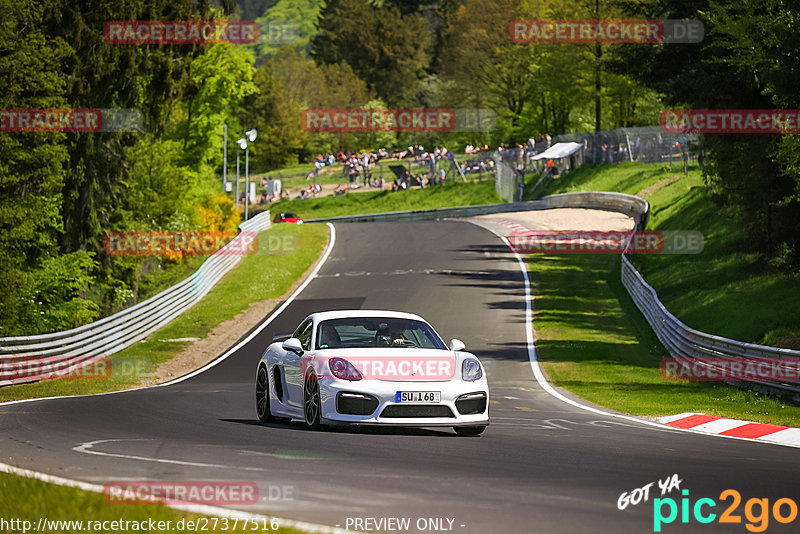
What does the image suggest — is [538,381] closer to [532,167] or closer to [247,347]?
[247,347]

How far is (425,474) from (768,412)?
11.4m

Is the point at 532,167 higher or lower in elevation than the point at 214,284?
higher

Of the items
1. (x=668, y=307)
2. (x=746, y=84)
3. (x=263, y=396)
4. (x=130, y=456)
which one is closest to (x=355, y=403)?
(x=263, y=396)

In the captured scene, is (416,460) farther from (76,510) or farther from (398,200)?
(398,200)

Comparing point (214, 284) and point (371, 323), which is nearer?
point (371, 323)

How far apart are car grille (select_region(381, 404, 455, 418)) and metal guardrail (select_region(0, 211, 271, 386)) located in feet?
49.1

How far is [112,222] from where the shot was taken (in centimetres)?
4753

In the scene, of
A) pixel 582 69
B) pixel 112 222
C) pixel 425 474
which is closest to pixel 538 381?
pixel 425 474

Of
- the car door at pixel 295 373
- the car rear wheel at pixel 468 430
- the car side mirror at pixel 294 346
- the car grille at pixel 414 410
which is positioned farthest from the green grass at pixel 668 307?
the car side mirror at pixel 294 346

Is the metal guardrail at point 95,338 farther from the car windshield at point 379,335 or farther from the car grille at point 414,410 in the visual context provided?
the car grille at point 414,410

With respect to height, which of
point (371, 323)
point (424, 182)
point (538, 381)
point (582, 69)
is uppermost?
point (582, 69)

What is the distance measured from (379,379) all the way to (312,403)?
860mm

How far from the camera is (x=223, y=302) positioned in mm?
41312

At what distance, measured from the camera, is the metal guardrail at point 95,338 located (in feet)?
84.0
